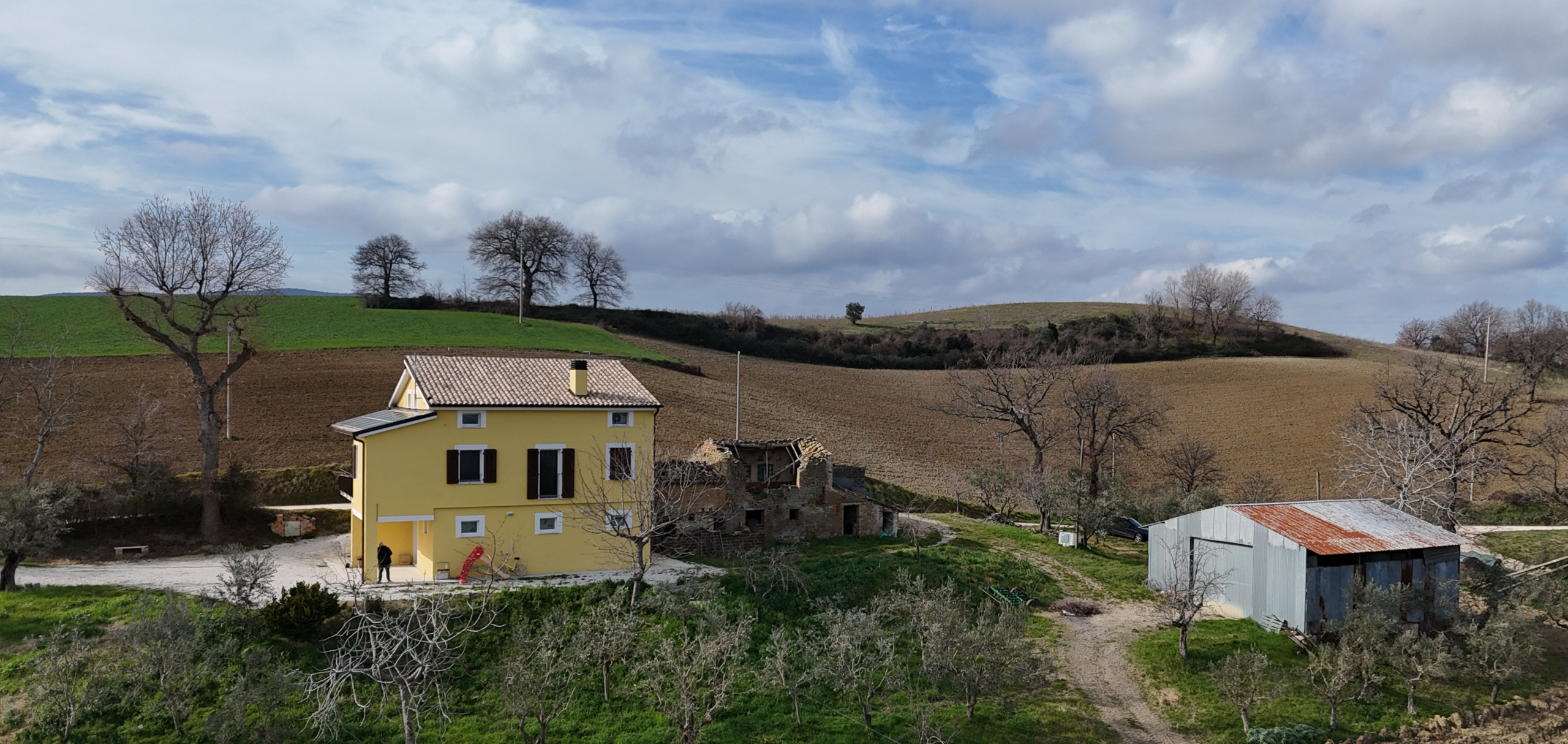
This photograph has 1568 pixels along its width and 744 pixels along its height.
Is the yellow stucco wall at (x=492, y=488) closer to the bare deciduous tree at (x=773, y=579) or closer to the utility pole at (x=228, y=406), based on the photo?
the bare deciduous tree at (x=773, y=579)

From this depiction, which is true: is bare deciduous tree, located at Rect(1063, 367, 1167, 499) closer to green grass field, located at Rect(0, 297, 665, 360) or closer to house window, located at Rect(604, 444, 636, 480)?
house window, located at Rect(604, 444, 636, 480)

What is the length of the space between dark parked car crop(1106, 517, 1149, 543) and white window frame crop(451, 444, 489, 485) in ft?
85.4

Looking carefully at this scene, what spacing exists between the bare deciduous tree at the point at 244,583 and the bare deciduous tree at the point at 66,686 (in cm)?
274

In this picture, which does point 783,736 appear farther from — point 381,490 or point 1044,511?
point 1044,511

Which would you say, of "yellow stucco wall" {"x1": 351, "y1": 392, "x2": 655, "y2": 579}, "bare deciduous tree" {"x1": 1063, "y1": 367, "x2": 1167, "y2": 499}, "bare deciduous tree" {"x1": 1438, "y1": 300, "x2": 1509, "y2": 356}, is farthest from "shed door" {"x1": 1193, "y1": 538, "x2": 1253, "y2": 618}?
"bare deciduous tree" {"x1": 1438, "y1": 300, "x2": 1509, "y2": 356}

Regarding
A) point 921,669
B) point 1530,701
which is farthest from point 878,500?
point 1530,701

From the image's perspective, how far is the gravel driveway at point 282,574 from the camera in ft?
80.5

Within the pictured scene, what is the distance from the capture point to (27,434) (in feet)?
125

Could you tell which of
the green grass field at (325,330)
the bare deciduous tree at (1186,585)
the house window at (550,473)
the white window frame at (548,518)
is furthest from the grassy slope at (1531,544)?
the green grass field at (325,330)

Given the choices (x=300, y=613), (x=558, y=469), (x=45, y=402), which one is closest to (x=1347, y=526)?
(x=558, y=469)

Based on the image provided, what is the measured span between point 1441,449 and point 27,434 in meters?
57.2

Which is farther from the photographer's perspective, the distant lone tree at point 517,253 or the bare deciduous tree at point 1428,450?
the distant lone tree at point 517,253

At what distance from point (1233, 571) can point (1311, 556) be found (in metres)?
2.47

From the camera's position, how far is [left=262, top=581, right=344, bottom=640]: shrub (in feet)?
69.8
